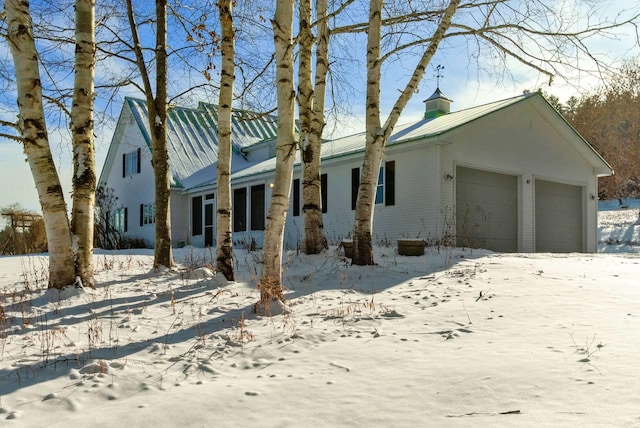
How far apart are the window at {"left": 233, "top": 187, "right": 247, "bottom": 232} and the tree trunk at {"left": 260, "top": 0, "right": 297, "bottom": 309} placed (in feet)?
45.6

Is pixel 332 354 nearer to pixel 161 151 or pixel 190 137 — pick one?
pixel 161 151

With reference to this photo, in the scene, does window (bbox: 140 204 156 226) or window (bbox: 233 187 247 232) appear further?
window (bbox: 140 204 156 226)

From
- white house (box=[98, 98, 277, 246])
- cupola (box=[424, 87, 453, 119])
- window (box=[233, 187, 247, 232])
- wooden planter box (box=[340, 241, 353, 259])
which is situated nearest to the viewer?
wooden planter box (box=[340, 241, 353, 259])

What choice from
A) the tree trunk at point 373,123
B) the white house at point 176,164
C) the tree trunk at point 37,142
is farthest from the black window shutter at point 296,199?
the tree trunk at point 37,142

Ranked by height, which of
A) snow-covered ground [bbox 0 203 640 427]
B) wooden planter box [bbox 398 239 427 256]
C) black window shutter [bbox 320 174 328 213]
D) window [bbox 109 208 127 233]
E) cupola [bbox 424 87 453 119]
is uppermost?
cupola [bbox 424 87 453 119]

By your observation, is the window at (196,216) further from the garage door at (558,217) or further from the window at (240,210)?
the garage door at (558,217)

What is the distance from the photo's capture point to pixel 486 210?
627 inches

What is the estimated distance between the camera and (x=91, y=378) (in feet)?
13.4

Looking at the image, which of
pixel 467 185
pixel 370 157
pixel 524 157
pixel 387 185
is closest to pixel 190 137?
pixel 387 185

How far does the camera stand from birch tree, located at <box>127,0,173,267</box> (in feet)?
32.0

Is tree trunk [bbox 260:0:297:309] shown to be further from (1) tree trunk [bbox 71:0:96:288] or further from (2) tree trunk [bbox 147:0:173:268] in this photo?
(2) tree trunk [bbox 147:0:173:268]

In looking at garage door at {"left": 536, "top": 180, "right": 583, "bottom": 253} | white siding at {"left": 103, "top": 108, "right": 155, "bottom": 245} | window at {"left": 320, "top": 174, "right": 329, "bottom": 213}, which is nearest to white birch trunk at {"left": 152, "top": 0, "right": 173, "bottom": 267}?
window at {"left": 320, "top": 174, "right": 329, "bottom": 213}

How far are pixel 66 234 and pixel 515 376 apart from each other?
5936 mm

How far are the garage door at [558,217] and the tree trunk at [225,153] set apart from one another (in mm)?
12456
